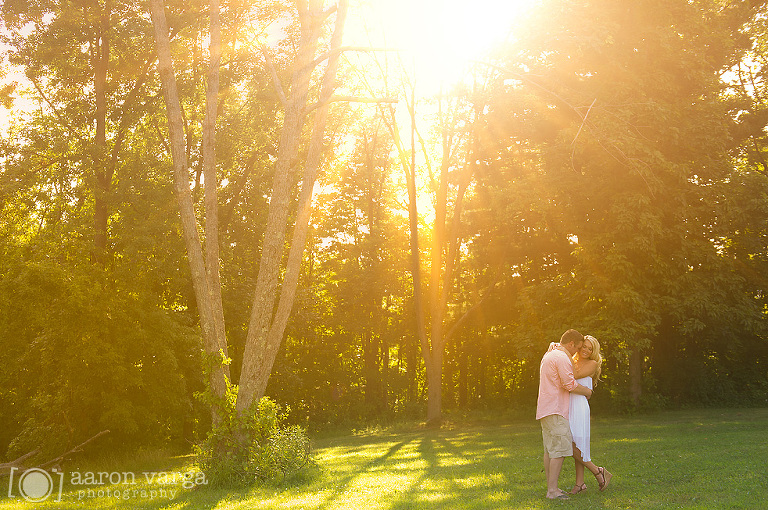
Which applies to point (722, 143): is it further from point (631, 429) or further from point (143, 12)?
point (143, 12)

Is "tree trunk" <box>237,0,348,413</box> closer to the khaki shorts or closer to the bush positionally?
the bush

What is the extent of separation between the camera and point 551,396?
25.7ft

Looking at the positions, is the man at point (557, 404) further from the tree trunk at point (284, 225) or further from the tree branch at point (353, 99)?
the tree branch at point (353, 99)

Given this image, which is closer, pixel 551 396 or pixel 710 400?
pixel 551 396

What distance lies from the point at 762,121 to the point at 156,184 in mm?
21949

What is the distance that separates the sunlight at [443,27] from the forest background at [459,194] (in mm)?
244

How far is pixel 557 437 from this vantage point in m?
7.75

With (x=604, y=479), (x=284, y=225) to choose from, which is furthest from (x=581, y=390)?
(x=284, y=225)

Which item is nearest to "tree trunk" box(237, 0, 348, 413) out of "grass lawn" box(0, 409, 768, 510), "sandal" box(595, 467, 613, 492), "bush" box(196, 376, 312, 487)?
"bush" box(196, 376, 312, 487)

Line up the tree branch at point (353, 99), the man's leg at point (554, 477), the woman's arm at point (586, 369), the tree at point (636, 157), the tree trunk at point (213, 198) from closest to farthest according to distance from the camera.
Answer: the man's leg at point (554, 477) → the woman's arm at point (586, 369) → the tree trunk at point (213, 198) → the tree branch at point (353, 99) → the tree at point (636, 157)

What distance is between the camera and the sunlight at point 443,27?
21.6 meters

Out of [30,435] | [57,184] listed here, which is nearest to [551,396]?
[30,435]

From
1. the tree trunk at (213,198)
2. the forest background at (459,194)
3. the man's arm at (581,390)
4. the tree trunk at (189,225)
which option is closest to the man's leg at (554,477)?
the man's arm at (581,390)

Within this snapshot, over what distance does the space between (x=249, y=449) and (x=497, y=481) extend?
4095mm
